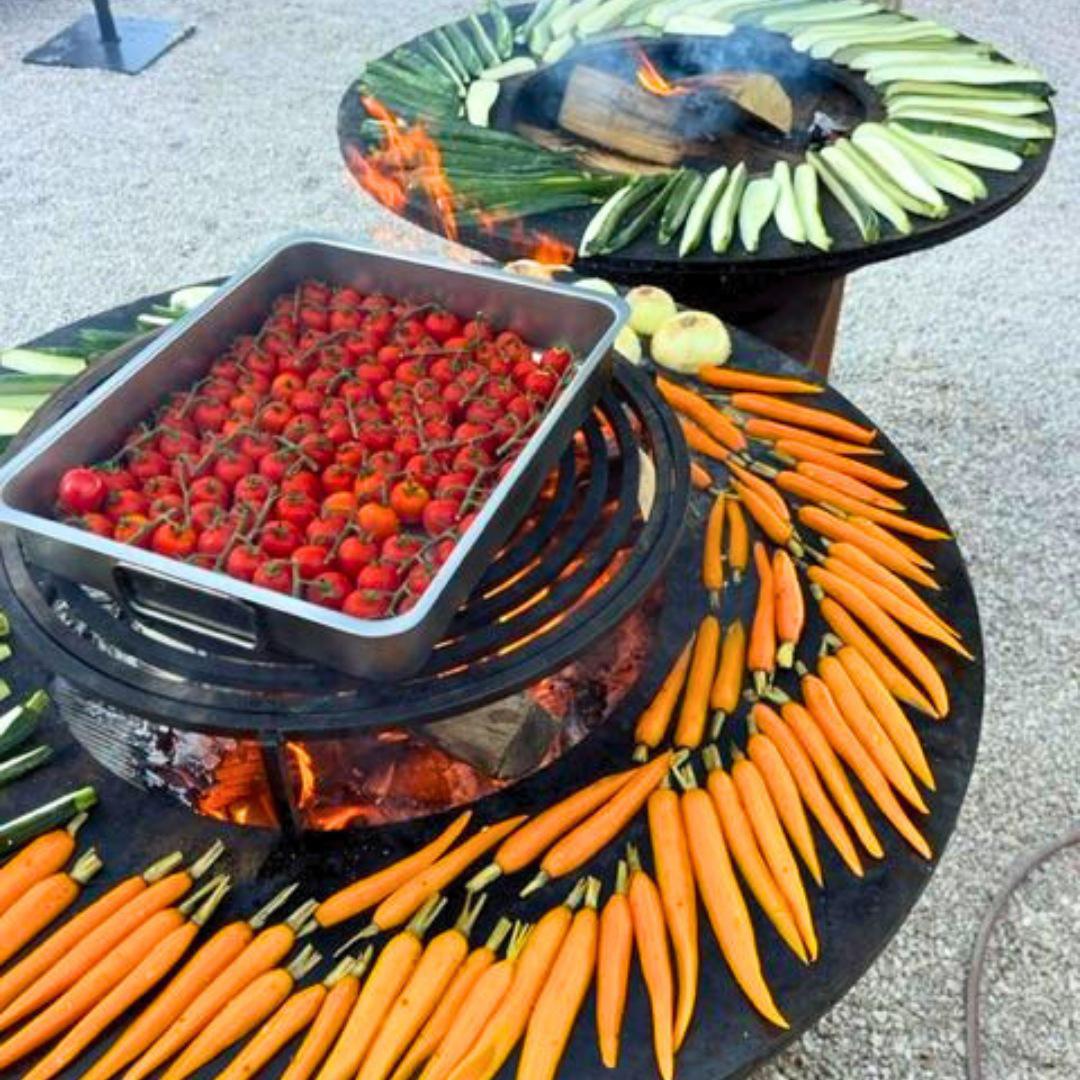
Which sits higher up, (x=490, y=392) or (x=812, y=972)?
(x=490, y=392)

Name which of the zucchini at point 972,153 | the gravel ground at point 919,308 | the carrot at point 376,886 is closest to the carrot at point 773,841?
the carrot at point 376,886

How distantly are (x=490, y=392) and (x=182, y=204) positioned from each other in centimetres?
468

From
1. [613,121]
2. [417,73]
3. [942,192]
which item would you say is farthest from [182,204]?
[942,192]

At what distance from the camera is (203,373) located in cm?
228

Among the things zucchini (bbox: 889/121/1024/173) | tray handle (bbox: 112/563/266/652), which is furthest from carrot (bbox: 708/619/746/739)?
zucchini (bbox: 889/121/1024/173)

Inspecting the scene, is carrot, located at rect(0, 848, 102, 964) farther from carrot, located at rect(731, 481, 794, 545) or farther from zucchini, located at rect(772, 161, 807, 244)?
zucchini, located at rect(772, 161, 807, 244)

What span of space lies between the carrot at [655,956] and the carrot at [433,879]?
22cm

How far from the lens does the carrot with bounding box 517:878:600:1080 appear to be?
5.45ft

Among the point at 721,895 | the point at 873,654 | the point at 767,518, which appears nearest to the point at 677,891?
the point at 721,895

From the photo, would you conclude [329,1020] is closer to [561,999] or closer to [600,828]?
[561,999]

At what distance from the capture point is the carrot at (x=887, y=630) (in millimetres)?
2164

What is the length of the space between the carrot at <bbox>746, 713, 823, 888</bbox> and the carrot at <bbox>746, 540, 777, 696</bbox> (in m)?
0.14

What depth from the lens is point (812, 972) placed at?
1.78 m

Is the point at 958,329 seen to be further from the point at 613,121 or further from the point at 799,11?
the point at 613,121
